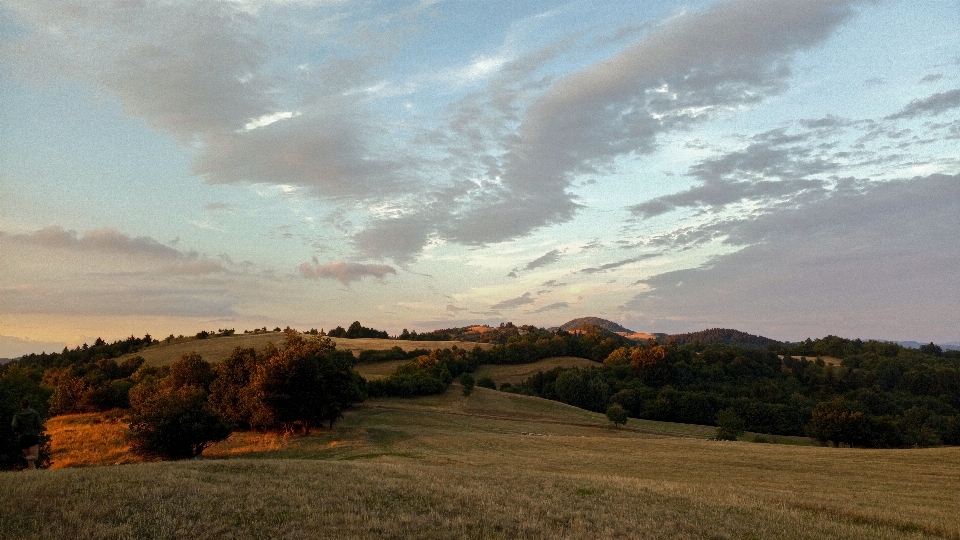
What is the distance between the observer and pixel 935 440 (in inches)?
3371

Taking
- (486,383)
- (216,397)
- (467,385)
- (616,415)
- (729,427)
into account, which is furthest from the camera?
(486,383)

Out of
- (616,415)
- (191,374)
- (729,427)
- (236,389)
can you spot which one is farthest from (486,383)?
(236,389)

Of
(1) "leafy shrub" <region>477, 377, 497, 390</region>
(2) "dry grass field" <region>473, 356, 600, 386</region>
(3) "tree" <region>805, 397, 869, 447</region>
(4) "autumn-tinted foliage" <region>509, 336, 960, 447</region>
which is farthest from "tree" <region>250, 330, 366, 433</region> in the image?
(2) "dry grass field" <region>473, 356, 600, 386</region>

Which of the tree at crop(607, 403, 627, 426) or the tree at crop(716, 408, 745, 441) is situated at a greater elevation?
the tree at crop(607, 403, 627, 426)

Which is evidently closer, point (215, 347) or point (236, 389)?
point (236, 389)

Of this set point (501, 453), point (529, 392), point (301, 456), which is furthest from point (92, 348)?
point (501, 453)

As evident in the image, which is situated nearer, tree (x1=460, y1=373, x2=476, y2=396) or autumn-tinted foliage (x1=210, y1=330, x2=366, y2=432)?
autumn-tinted foliage (x1=210, y1=330, x2=366, y2=432)

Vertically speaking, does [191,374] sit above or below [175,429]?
above

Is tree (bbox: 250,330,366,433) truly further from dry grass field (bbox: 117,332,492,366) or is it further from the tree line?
dry grass field (bbox: 117,332,492,366)

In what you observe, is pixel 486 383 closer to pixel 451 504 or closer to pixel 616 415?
pixel 616 415

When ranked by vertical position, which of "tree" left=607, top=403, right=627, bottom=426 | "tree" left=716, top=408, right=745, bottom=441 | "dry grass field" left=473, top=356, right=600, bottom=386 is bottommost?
"tree" left=716, top=408, right=745, bottom=441

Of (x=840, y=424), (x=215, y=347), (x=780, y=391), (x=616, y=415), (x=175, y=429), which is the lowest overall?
(x=780, y=391)

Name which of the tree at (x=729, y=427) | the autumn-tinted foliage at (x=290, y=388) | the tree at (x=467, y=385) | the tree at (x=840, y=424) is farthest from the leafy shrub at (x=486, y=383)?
the tree at (x=840, y=424)

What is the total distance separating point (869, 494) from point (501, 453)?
2393 centimetres
